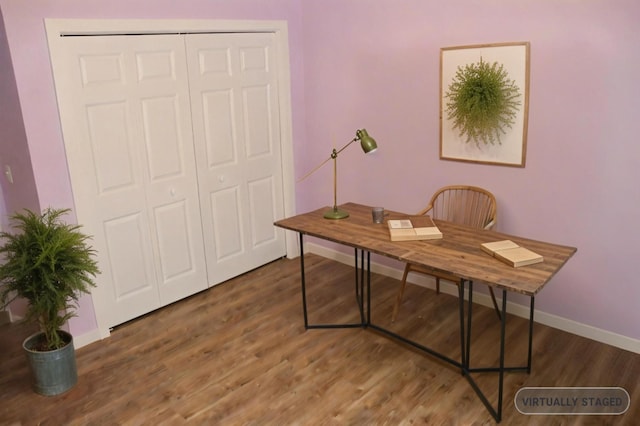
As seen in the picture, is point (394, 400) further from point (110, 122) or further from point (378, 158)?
point (110, 122)

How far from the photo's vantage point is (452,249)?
2.71 metres

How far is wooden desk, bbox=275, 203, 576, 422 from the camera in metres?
2.36

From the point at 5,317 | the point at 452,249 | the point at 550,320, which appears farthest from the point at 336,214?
the point at 5,317

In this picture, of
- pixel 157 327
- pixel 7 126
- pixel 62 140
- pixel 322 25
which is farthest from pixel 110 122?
pixel 322 25

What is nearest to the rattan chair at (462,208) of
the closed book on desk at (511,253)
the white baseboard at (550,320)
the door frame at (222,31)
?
the white baseboard at (550,320)

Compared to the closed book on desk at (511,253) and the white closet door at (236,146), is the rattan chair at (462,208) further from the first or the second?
the white closet door at (236,146)

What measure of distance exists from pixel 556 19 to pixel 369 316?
210 cm

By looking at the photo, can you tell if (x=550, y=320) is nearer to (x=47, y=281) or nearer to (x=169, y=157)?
(x=169, y=157)

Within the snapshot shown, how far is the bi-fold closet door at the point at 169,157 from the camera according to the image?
323cm

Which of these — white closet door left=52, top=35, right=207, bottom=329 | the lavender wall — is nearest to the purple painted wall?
the lavender wall

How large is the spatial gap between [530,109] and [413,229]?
3.51 ft

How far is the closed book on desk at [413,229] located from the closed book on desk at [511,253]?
1.01ft

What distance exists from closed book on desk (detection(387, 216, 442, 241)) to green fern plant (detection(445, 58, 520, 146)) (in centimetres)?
74

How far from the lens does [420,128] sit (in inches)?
148
